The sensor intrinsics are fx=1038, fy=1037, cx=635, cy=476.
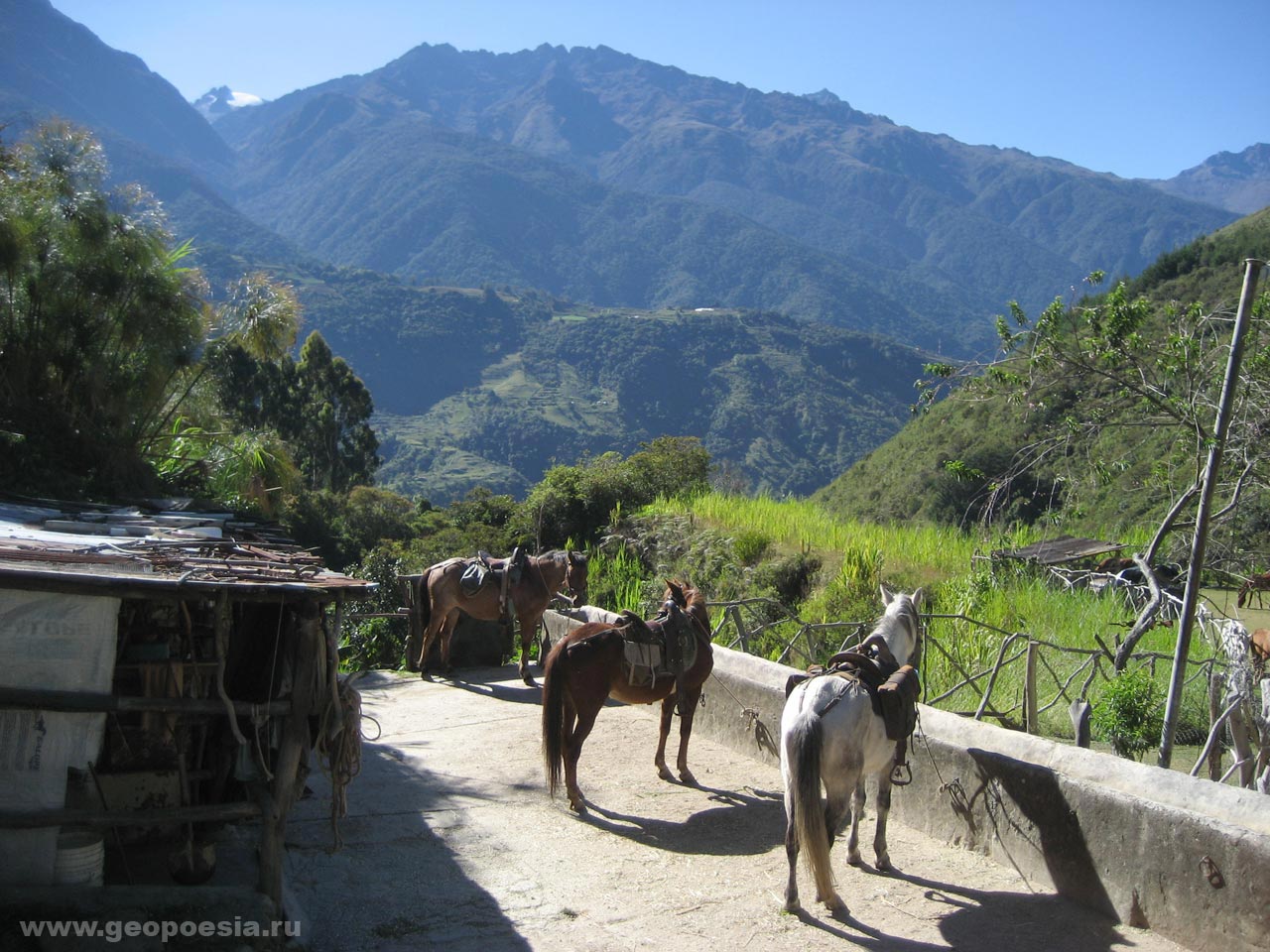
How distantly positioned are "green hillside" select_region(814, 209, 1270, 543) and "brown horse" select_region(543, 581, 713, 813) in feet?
8.20

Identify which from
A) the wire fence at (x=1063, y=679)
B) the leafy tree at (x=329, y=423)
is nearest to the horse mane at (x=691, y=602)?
the wire fence at (x=1063, y=679)

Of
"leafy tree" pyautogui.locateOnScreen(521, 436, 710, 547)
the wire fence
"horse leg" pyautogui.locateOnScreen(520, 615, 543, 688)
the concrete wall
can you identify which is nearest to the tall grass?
the wire fence

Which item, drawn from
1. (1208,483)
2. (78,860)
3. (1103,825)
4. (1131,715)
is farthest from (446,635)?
(1208,483)

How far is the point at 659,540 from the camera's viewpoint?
18016mm

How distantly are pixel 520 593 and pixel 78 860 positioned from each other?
288 inches

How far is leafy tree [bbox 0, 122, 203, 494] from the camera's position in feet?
35.7

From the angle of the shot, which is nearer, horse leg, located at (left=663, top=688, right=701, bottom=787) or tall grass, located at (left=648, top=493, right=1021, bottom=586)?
horse leg, located at (left=663, top=688, right=701, bottom=787)

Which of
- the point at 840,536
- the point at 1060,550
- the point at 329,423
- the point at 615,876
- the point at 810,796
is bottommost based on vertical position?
the point at 615,876

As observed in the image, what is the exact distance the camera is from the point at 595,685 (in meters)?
7.18

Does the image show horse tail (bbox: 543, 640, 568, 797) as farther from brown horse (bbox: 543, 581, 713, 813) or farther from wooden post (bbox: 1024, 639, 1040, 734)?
wooden post (bbox: 1024, 639, 1040, 734)

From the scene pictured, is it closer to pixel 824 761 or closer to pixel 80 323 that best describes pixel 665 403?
pixel 80 323

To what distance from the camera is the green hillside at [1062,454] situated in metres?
8.06

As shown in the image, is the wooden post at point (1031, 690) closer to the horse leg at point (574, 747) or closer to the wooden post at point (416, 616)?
the horse leg at point (574, 747)

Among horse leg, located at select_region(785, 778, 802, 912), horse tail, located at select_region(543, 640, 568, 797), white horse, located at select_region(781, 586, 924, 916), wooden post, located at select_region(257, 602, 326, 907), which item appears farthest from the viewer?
horse tail, located at select_region(543, 640, 568, 797)
